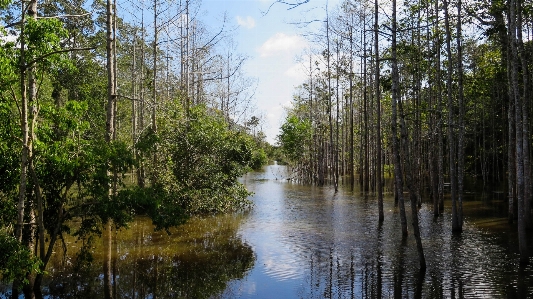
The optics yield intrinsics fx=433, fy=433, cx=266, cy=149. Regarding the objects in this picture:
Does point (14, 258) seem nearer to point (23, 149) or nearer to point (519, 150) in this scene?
point (23, 149)

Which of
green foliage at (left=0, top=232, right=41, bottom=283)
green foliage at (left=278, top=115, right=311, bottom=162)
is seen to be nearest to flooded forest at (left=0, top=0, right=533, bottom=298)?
green foliage at (left=0, top=232, right=41, bottom=283)

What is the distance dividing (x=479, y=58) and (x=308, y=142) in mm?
18680

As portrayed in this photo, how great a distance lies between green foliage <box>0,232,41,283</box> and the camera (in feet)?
23.2

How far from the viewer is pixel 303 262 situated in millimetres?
11703

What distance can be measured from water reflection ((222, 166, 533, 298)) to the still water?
0.08 ft

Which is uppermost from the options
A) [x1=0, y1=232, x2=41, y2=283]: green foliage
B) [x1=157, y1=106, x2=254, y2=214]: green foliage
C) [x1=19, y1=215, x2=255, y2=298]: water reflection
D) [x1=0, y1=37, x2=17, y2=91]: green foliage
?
[x1=0, y1=37, x2=17, y2=91]: green foliage

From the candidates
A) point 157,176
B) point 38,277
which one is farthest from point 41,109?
point 157,176

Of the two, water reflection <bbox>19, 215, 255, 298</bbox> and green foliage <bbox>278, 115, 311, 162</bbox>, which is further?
green foliage <bbox>278, 115, 311, 162</bbox>

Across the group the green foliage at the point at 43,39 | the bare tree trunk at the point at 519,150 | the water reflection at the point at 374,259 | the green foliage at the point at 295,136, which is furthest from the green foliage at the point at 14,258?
the green foliage at the point at 295,136

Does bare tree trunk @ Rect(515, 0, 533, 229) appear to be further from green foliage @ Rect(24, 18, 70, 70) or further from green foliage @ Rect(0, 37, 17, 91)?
green foliage @ Rect(0, 37, 17, 91)

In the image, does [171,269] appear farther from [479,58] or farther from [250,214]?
[479,58]

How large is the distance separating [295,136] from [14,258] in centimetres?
3587

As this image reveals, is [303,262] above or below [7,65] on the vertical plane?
below

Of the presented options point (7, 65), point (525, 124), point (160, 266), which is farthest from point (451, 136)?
point (7, 65)
